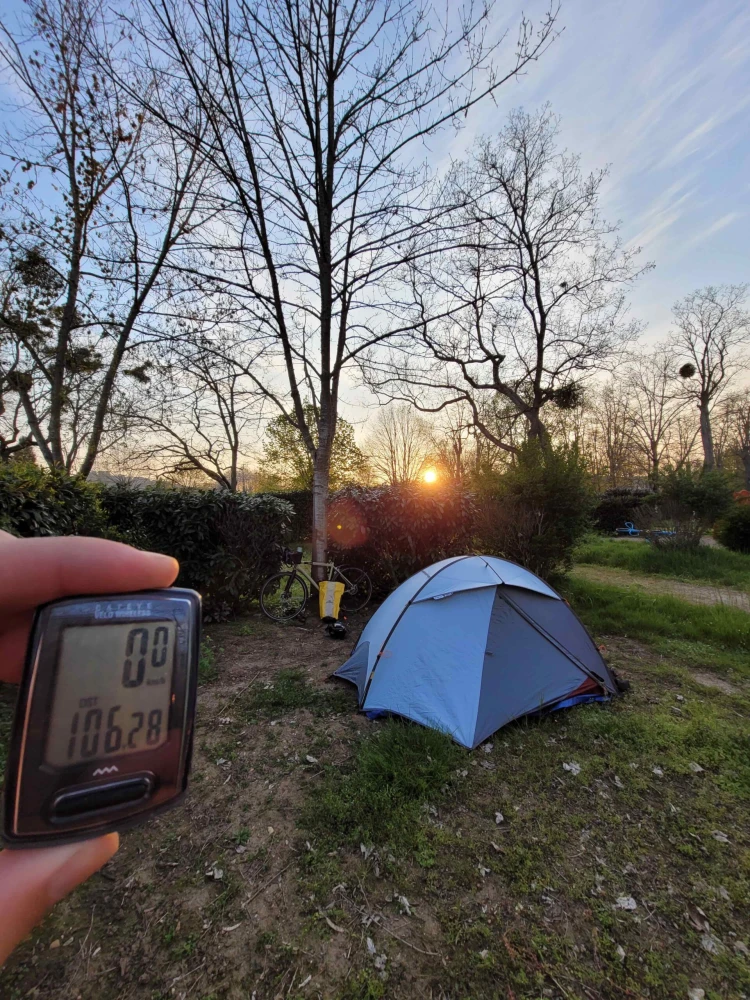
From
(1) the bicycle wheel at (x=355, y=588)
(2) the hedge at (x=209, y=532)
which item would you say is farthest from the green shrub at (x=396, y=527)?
(2) the hedge at (x=209, y=532)

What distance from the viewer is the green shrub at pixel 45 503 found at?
3.46m

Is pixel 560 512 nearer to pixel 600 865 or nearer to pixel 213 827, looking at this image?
pixel 600 865

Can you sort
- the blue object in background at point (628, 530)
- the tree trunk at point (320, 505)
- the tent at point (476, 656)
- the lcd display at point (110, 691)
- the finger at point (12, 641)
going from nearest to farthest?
the lcd display at point (110, 691) → the finger at point (12, 641) → the tent at point (476, 656) → the tree trunk at point (320, 505) → the blue object in background at point (628, 530)

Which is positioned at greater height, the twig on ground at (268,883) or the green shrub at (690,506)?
the green shrub at (690,506)

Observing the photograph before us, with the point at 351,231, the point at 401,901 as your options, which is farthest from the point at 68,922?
the point at 351,231

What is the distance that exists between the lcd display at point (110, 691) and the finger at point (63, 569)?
9 cm

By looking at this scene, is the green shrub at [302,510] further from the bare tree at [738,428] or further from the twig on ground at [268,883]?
the bare tree at [738,428]

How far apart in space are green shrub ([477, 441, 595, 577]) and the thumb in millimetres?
7023

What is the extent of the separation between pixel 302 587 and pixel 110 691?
18.9 ft

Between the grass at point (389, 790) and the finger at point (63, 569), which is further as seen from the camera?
the grass at point (389, 790)

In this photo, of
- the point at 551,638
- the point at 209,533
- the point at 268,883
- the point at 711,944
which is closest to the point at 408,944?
the point at 268,883

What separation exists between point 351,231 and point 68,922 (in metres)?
7.77

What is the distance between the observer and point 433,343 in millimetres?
7824

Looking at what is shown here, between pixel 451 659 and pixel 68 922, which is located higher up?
pixel 451 659
